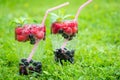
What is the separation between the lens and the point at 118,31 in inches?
259

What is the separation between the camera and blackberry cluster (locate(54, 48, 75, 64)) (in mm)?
4617

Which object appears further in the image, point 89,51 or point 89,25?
point 89,25

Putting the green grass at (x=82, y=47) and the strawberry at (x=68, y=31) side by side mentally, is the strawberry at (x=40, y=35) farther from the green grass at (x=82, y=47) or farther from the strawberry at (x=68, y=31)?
the strawberry at (x=68, y=31)

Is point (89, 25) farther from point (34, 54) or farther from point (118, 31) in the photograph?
point (34, 54)

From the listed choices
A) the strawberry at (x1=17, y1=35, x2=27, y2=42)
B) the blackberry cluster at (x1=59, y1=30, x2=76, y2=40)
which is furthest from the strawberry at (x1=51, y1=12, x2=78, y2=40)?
the strawberry at (x1=17, y1=35, x2=27, y2=42)

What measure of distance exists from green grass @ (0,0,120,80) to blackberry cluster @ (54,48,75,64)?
0.26 feet

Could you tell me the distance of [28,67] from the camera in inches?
170

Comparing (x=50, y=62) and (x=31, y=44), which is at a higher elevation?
(x=31, y=44)

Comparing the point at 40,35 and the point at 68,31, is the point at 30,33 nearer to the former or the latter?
the point at 40,35

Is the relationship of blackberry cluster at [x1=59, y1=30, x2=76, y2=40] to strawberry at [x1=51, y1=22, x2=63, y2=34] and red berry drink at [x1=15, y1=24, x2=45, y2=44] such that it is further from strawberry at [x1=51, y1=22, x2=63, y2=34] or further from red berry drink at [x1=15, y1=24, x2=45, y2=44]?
red berry drink at [x1=15, y1=24, x2=45, y2=44]

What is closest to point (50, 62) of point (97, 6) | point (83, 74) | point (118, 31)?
point (83, 74)

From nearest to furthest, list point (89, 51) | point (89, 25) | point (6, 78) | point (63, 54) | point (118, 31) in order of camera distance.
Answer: point (6, 78) < point (63, 54) < point (89, 51) < point (118, 31) < point (89, 25)

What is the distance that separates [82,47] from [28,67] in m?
1.39

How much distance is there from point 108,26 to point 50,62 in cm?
253
